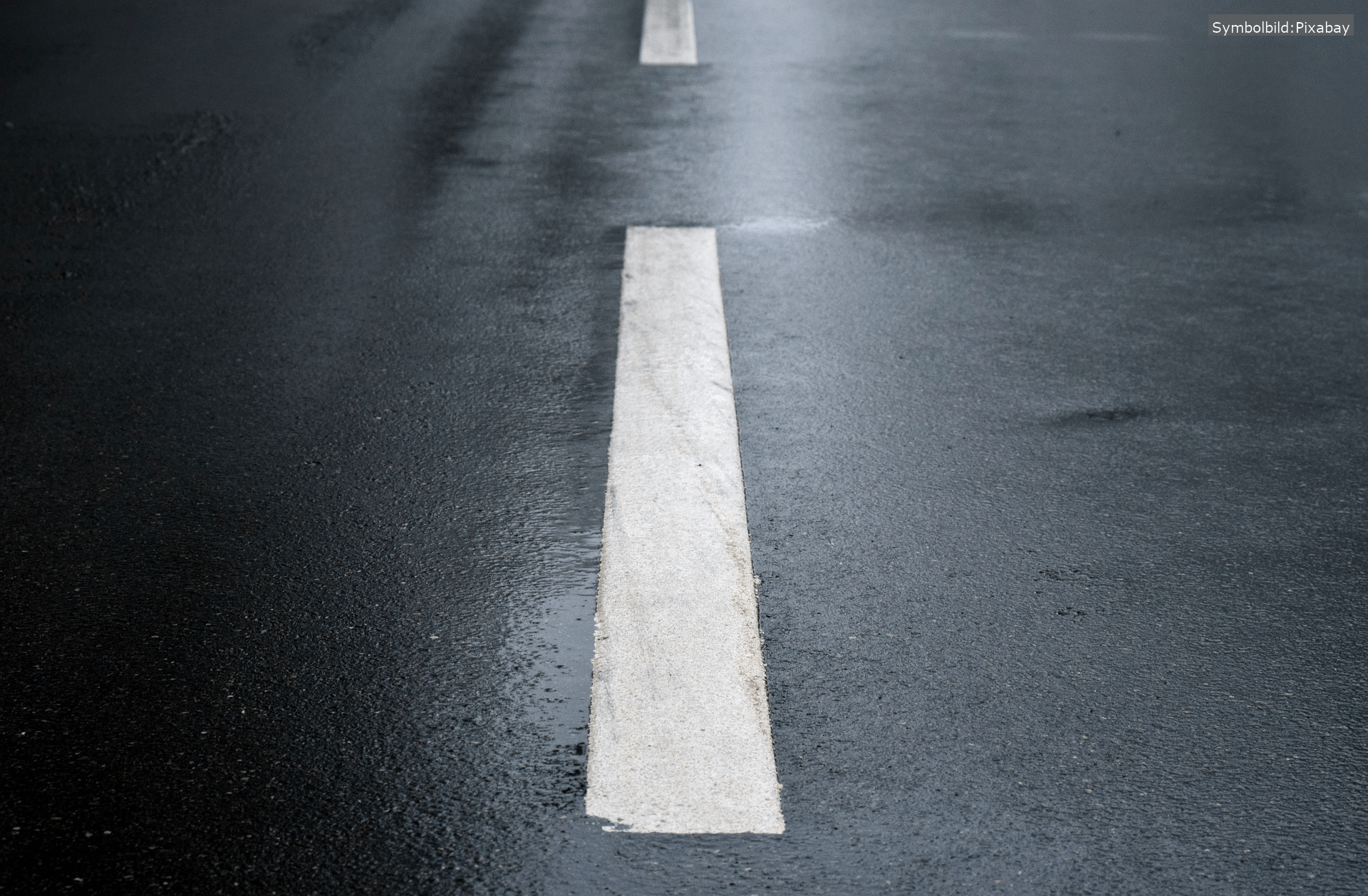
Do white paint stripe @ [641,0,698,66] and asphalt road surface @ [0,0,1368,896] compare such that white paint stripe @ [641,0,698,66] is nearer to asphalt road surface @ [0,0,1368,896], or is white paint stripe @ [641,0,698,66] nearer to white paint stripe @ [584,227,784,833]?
asphalt road surface @ [0,0,1368,896]

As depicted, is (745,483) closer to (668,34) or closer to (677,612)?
(677,612)

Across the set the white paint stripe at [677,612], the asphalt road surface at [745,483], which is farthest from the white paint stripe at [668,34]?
the white paint stripe at [677,612]

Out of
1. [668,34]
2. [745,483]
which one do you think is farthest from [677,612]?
[668,34]

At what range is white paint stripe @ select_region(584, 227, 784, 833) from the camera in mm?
2711

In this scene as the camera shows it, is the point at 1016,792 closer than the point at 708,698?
Yes

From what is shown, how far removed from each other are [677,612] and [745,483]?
0.68 m

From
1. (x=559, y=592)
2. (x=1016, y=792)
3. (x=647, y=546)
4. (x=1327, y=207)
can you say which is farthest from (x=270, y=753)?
(x=1327, y=207)

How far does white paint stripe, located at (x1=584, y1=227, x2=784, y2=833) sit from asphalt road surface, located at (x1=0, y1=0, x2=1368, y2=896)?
0.21 ft

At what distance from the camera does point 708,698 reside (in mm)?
2992

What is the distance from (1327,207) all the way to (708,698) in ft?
16.8

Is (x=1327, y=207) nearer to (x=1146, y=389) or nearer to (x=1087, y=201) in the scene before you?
(x=1087, y=201)

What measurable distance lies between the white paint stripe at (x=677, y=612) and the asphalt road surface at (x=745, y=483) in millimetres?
64

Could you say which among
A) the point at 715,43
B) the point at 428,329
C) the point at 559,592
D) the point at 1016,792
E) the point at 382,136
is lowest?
the point at 1016,792

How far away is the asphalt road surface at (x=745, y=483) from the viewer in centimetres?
263
